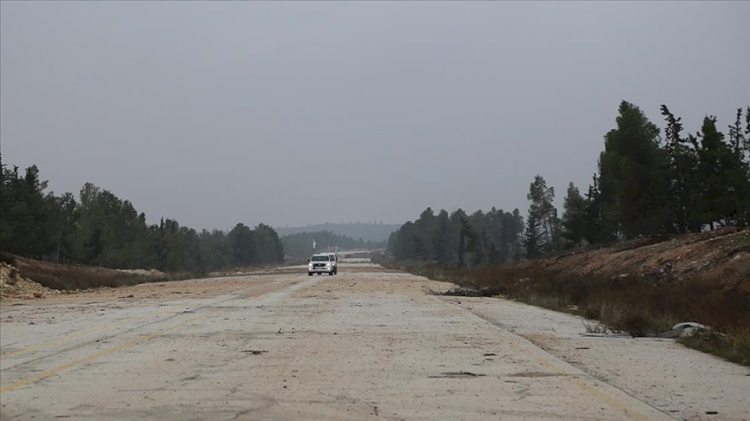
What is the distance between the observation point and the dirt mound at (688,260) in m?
29.4

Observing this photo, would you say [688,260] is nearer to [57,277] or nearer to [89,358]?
[89,358]

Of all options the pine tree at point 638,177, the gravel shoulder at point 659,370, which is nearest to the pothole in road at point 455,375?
the gravel shoulder at point 659,370

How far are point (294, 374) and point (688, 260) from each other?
1118 inches

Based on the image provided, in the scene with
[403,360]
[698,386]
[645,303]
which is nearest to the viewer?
[698,386]

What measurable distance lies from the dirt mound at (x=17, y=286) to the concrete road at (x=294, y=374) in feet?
73.4

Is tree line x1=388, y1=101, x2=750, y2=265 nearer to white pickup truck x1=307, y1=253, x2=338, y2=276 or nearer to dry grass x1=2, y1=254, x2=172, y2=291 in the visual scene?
white pickup truck x1=307, y1=253, x2=338, y2=276

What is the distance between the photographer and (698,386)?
11.2m

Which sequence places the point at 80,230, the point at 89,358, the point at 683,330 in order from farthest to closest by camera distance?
the point at 80,230, the point at 683,330, the point at 89,358

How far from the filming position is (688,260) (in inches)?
1430

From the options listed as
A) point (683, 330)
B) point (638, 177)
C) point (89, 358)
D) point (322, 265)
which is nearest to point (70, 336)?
point (89, 358)

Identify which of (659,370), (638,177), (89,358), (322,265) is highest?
(638,177)

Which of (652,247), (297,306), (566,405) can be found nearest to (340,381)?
(566,405)

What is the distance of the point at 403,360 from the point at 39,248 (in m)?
79.7

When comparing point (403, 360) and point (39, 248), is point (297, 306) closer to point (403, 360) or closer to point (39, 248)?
point (403, 360)
